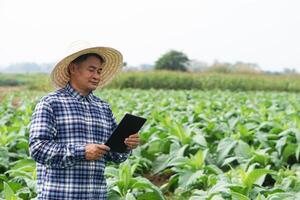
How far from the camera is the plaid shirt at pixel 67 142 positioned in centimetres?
330

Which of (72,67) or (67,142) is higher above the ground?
(72,67)

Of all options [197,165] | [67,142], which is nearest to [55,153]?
[67,142]

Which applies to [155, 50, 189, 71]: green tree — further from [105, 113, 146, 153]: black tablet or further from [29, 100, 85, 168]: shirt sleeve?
[29, 100, 85, 168]: shirt sleeve

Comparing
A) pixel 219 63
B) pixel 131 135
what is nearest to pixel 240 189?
pixel 131 135

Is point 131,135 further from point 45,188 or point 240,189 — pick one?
point 240,189

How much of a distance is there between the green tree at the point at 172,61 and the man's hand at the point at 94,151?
48166 mm

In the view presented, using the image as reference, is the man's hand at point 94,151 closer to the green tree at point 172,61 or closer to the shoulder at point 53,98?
the shoulder at point 53,98

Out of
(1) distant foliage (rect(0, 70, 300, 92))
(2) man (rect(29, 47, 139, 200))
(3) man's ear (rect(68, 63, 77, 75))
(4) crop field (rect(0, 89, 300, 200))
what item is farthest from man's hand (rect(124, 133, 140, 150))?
(1) distant foliage (rect(0, 70, 300, 92))

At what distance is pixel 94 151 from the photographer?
3.26m

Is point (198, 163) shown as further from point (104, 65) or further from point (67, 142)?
point (67, 142)

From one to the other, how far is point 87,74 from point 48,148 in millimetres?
517

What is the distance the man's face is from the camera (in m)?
3.50

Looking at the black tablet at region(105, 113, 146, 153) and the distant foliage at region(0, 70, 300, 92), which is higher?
the black tablet at region(105, 113, 146, 153)

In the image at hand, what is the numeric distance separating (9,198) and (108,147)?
1008 mm
